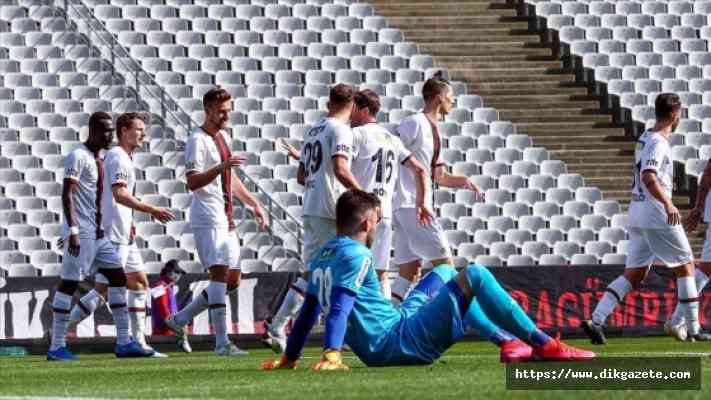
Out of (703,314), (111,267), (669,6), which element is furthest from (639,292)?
(669,6)

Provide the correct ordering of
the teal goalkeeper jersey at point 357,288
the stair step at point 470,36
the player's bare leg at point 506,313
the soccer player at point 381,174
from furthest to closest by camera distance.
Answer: the stair step at point 470,36, the soccer player at point 381,174, the teal goalkeeper jersey at point 357,288, the player's bare leg at point 506,313

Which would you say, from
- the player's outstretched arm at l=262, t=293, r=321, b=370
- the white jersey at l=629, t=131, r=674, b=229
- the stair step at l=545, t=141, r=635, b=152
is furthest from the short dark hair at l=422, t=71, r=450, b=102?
the stair step at l=545, t=141, r=635, b=152

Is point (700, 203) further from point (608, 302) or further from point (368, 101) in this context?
point (368, 101)

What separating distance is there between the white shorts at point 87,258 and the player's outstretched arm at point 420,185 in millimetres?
2718

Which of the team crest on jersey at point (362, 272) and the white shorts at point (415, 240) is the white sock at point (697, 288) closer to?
the white shorts at point (415, 240)

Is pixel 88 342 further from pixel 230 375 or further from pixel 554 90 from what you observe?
pixel 554 90

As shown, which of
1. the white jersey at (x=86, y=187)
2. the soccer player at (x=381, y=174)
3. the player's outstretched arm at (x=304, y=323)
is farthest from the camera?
the white jersey at (x=86, y=187)

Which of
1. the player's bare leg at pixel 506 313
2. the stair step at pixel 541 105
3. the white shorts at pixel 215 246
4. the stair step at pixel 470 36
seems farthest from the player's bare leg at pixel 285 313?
the stair step at pixel 470 36

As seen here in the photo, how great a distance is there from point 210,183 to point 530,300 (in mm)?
6864

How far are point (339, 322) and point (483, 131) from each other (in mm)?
16544

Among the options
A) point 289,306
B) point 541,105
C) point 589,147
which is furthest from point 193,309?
point 541,105

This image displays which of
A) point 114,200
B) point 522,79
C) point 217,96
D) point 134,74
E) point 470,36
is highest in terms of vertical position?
point 470,36

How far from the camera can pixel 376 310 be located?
811cm

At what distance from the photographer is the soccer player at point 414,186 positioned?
1227 cm
